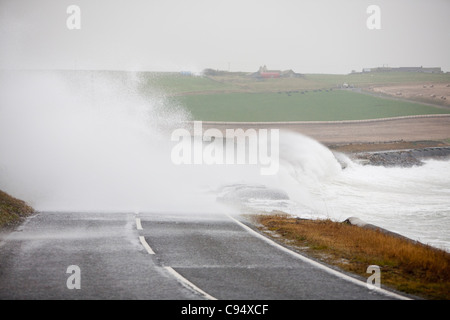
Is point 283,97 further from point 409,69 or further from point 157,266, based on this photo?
point 157,266

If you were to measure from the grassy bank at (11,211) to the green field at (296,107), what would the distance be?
72993mm

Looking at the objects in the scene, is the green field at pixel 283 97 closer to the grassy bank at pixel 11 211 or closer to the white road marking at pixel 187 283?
the grassy bank at pixel 11 211

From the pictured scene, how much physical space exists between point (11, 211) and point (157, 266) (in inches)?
A: 341

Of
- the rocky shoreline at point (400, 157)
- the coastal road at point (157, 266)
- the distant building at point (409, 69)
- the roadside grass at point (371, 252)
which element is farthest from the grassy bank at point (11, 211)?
the distant building at point (409, 69)

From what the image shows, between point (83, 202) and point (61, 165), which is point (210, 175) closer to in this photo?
point (61, 165)

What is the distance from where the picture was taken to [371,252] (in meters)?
13.5

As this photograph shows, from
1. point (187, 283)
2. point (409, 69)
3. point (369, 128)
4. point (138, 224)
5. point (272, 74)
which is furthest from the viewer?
point (409, 69)

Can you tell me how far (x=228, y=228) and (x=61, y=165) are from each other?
15.3m

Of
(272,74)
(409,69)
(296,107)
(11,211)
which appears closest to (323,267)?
(11,211)

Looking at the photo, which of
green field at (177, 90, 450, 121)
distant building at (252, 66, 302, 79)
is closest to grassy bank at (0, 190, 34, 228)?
green field at (177, 90, 450, 121)

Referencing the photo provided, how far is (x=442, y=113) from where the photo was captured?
96.1 m

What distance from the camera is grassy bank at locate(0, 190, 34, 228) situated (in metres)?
16.5

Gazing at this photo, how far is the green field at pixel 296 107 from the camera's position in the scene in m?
96.4
